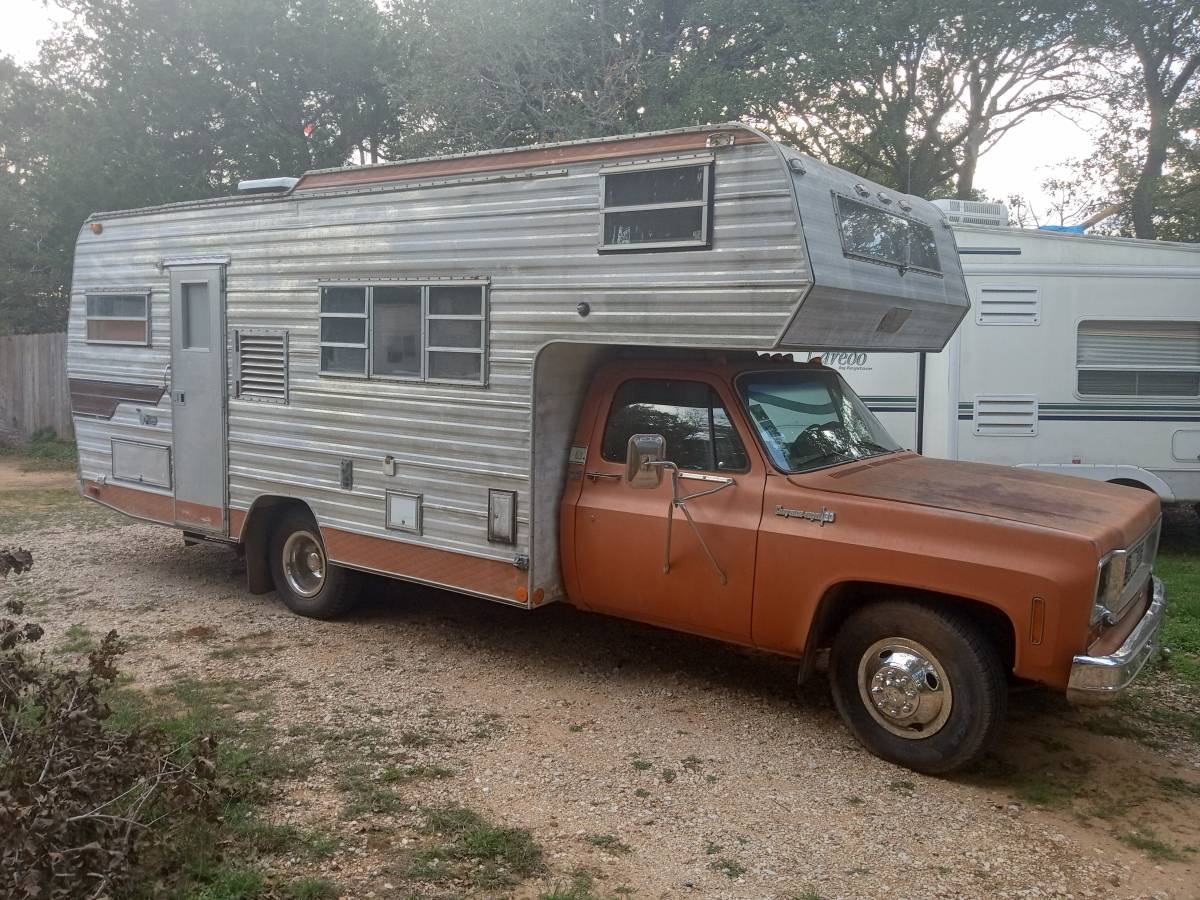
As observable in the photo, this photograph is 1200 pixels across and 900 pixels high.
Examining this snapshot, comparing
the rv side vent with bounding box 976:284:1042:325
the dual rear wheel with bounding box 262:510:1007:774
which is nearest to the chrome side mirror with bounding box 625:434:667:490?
the dual rear wheel with bounding box 262:510:1007:774

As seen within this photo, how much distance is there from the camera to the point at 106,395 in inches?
336

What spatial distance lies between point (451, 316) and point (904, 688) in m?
3.28

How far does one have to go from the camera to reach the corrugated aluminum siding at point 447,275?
497 cm

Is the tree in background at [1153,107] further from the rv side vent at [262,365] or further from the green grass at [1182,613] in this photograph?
the rv side vent at [262,365]

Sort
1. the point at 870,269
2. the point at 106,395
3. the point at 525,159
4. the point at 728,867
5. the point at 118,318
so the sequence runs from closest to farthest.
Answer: the point at 728,867
the point at 870,269
the point at 525,159
the point at 118,318
the point at 106,395

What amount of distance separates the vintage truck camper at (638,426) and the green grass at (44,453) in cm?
981

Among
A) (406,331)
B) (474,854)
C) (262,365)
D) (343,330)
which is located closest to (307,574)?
(262,365)

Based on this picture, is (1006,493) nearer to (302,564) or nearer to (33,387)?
(302,564)

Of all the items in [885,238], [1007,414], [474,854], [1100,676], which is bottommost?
[474,854]

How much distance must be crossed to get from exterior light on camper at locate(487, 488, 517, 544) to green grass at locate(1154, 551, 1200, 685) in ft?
13.3

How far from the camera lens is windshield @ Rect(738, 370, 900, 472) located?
5383 millimetres

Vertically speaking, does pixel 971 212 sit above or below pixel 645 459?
above

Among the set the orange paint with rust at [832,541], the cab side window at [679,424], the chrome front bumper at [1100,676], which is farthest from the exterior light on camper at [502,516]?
the chrome front bumper at [1100,676]

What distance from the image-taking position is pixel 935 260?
20.8 ft
